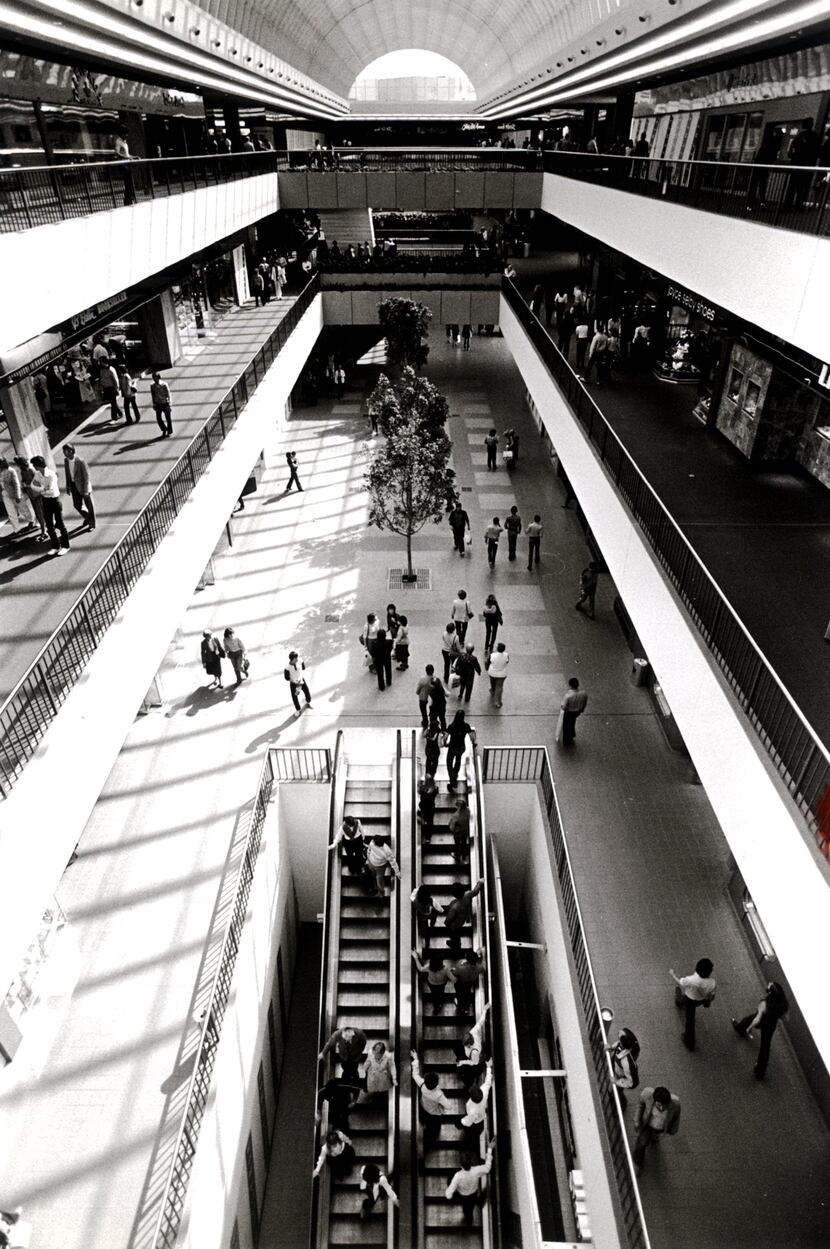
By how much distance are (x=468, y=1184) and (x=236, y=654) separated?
8988mm

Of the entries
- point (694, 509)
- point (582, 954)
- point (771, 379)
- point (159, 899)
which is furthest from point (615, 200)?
point (159, 899)

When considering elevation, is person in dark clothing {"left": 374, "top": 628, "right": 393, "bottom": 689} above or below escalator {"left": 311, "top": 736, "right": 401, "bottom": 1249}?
above

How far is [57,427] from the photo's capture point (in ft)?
52.6

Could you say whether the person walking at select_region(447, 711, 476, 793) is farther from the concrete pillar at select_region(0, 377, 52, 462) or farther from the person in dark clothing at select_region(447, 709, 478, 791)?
the concrete pillar at select_region(0, 377, 52, 462)

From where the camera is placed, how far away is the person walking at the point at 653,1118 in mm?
7215

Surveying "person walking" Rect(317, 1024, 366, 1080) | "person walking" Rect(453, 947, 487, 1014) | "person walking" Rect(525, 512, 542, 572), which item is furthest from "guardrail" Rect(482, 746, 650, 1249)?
"person walking" Rect(525, 512, 542, 572)

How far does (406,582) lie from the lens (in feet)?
58.5

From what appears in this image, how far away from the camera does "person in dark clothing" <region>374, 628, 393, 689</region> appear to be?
531 inches

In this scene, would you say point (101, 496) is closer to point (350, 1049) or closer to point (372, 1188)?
point (350, 1049)

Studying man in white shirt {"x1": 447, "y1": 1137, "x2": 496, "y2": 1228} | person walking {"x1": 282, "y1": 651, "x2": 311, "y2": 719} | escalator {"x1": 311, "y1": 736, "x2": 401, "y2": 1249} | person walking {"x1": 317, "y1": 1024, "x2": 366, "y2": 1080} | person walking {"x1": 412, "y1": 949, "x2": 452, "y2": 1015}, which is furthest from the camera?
person walking {"x1": 282, "y1": 651, "x2": 311, "y2": 719}

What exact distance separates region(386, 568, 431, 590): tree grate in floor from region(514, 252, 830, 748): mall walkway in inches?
217

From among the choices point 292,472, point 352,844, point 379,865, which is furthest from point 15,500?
point 292,472

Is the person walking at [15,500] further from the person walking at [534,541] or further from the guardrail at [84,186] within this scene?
the person walking at [534,541]

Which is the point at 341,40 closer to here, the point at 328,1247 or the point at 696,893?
the point at 696,893
